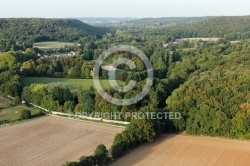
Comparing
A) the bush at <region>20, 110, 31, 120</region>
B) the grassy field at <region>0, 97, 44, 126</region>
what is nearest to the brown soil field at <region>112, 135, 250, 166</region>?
the bush at <region>20, 110, 31, 120</region>

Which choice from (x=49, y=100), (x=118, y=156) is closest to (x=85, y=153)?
(x=118, y=156)

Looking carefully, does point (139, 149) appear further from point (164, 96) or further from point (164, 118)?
point (164, 96)

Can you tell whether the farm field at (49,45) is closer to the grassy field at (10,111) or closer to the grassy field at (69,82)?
→ the grassy field at (69,82)

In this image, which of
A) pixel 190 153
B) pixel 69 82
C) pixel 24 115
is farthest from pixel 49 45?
pixel 190 153

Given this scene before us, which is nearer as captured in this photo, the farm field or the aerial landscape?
the aerial landscape

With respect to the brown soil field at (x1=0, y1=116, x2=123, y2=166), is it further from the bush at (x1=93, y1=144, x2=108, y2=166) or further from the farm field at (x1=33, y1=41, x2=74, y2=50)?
the farm field at (x1=33, y1=41, x2=74, y2=50)

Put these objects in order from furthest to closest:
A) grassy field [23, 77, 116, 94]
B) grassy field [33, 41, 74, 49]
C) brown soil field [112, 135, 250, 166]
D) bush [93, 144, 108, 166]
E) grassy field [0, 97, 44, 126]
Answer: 1. grassy field [33, 41, 74, 49]
2. grassy field [23, 77, 116, 94]
3. grassy field [0, 97, 44, 126]
4. brown soil field [112, 135, 250, 166]
5. bush [93, 144, 108, 166]

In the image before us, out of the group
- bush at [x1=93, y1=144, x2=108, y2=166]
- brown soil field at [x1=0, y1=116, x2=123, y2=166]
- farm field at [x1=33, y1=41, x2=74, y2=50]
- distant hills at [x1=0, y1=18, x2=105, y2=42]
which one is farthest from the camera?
distant hills at [x1=0, y1=18, x2=105, y2=42]

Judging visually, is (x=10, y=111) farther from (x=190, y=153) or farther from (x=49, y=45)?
(x=49, y=45)
